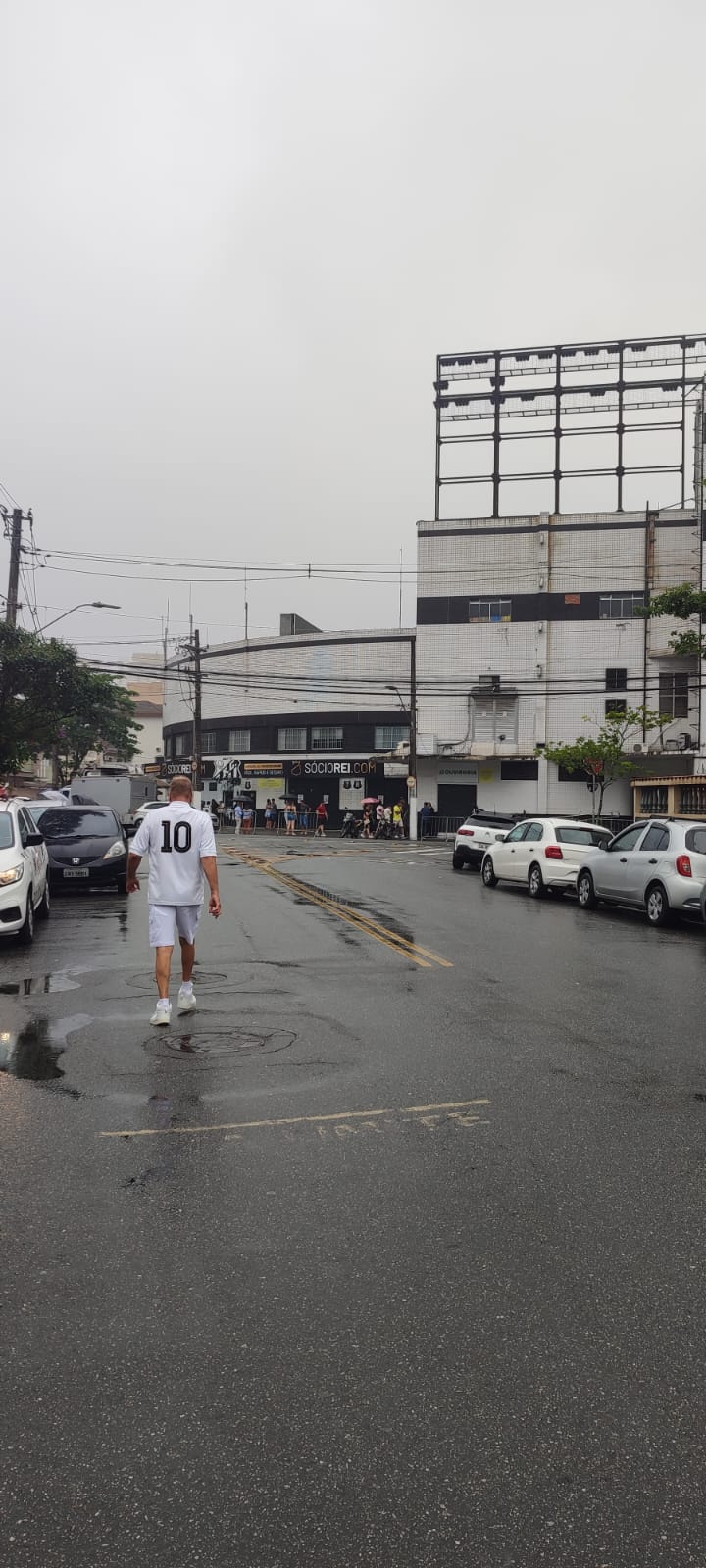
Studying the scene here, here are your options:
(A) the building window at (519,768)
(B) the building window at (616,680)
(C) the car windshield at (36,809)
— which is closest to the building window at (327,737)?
(A) the building window at (519,768)

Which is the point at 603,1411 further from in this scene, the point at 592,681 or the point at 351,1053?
the point at 592,681

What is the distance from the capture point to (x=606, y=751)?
154 feet

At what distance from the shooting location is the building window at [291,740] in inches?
2489

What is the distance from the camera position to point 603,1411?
3.01 m

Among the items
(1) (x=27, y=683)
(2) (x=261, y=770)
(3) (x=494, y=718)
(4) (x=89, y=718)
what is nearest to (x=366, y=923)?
(1) (x=27, y=683)

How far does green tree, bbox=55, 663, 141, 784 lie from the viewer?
81.4ft

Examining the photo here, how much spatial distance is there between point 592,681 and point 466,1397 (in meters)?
51.9

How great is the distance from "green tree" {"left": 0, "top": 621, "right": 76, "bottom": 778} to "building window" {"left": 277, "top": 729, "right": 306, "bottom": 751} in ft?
124

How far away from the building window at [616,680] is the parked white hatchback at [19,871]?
42568 mm

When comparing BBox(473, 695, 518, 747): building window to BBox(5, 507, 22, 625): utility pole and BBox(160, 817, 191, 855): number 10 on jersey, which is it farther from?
BBox(160, 817, 191, 855): number 10 on jersey

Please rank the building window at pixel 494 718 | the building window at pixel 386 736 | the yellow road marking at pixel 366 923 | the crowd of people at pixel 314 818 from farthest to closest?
the building window at pixel 386 736
the building window at pixel 494 718
the crowd of people at pixel 314 818
the yellow road marking at pixel 366 923

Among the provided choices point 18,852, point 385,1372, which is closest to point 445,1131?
point 385,1372

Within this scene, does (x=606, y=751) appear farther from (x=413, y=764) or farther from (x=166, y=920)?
(x=166, y=920)

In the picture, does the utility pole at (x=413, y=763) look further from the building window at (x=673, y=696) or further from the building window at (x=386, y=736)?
the building window at (x=673, y=696)
